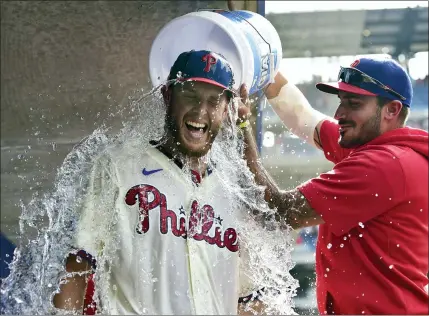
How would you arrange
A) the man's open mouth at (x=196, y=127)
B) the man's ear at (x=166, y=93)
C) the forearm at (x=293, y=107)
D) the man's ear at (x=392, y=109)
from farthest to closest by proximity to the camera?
the forearm at (x=293, y=107)
the man's ear at (x=392, y=109)
the man's ear at (x=166, y=93)
the man's open mouth at (x=196, y=127)

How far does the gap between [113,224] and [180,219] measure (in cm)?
26

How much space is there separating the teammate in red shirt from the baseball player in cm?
29

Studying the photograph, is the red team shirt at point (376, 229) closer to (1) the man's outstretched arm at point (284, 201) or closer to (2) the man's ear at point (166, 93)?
(1) the man's outstretched arm at point (284, 201)

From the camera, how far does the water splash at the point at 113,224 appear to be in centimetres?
272

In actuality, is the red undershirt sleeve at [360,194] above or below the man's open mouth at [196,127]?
below

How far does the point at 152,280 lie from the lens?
270 centimetres

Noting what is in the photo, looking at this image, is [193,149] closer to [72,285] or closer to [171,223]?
[171,223]

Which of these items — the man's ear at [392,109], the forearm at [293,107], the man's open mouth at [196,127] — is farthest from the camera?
the forearm at [293,107]

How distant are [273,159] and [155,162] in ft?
7.43

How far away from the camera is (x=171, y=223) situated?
2.77 m

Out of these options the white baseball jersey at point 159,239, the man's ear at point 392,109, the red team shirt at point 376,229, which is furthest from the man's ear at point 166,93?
the man's ear at point 392,109

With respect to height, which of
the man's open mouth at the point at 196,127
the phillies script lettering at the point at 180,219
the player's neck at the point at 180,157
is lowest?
the phillies script lettering at the point at 180,219

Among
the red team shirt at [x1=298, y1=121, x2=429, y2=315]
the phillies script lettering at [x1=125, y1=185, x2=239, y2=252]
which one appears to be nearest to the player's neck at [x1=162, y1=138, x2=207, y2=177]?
the phillies script lettering at [x1=125, y1=185, x2=239, y2=252]

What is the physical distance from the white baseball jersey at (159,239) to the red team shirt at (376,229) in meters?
0.49
